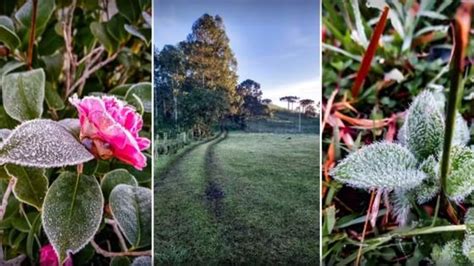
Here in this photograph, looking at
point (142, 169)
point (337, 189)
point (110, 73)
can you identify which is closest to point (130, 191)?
point (142, 169)

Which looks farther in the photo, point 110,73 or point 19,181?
point 110,73

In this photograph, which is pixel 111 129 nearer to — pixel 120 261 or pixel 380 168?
pixel 120 261

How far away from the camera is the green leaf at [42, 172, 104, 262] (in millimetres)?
1316

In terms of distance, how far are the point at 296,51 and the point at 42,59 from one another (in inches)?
25.3

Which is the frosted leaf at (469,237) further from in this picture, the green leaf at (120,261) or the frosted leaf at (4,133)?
the frosted leaf at (4,133)

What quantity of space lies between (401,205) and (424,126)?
0.65 feet

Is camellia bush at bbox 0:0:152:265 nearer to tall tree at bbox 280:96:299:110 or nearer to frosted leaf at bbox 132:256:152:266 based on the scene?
frosted leaf at bbox 132:256:152:266

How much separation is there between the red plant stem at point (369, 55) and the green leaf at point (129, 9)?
22.5 inches

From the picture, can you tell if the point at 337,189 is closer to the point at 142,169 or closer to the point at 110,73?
the point at 142,169

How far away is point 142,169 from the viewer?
142 centimetres

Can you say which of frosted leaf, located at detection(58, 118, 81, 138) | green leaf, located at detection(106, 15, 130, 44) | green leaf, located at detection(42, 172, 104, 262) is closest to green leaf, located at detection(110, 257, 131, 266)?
green leaf, located at detection(42, 172, 104, 262)

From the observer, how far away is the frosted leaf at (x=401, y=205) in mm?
1373

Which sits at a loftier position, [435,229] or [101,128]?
[101,128]

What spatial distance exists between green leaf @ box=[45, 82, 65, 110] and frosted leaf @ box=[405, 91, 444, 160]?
852 mm
